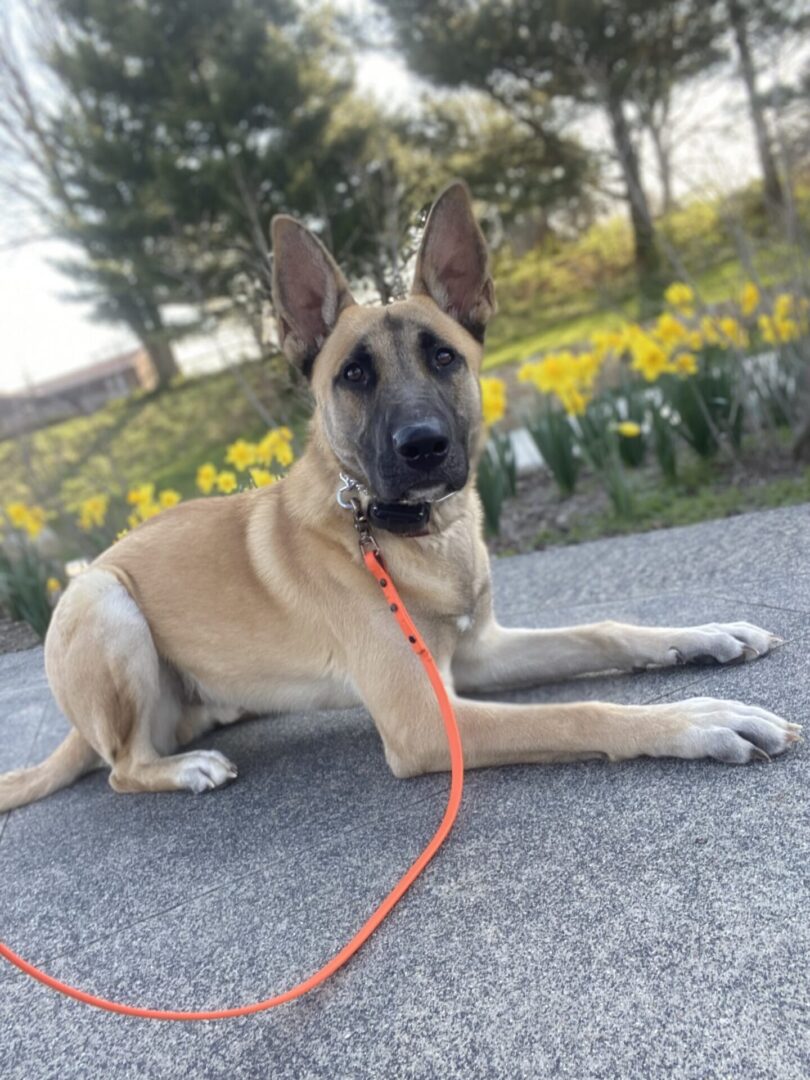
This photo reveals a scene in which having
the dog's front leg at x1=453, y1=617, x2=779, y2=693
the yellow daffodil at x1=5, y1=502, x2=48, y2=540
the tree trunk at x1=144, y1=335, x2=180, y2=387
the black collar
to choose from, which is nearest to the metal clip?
the black collar

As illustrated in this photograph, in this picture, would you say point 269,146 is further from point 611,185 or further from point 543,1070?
point 543,1070

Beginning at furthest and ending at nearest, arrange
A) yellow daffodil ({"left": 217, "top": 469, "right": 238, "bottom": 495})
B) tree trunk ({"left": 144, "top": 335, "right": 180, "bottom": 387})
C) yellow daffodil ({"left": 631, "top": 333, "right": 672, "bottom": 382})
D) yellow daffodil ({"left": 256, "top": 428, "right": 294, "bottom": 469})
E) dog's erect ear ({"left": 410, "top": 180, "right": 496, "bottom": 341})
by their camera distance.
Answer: tree trunk ({"left": 144, "top": 335, "right": 180, "bottom": 387}) → yellow daffodil ({"left": 631, "top": 333, "right": 672, "bottom": 382}) → yellow daffodil ({"left": 217, "top": 469, "right": 238, "bottom": 495}) → yellow daffodil ({"left": 256, "top": 428, "right": 294, "bottom": 469}) → dog's erect ear ({"left": 410, "top": 180, "right": 496, "bottom": 341})

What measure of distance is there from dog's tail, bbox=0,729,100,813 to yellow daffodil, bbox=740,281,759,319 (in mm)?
4686

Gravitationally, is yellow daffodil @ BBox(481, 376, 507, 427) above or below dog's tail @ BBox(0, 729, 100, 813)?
above

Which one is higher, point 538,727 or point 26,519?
point 26,519

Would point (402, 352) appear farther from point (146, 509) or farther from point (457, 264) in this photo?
point (146, 509)

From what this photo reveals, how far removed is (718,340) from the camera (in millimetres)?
5164

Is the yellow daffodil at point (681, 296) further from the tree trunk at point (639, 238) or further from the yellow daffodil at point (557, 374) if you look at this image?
the tree trunk at point (639, 238)

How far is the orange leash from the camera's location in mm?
1716

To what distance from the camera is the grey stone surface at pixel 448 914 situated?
145 cm

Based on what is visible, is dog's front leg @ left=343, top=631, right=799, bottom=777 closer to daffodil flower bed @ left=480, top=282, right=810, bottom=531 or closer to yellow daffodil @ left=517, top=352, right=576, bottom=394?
daffodil flower bed @ left=480, top=282, right=810, bottom=531

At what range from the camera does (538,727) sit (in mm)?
2248

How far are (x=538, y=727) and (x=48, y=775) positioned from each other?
2.00 m


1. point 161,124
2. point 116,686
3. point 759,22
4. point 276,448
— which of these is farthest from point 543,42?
point 116,686
